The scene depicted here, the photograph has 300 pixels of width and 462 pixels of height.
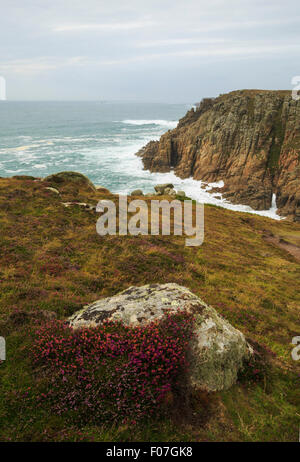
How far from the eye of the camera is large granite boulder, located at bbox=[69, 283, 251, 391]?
7219mm

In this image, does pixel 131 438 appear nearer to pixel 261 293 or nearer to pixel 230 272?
pixel 261 293

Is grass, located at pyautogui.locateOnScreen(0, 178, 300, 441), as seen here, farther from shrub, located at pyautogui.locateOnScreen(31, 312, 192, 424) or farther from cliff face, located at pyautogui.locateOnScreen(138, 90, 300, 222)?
cliff face, located at pyautogui.locateOnScreen(138, 90, 300, 222)

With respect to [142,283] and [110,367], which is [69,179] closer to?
[142,283]

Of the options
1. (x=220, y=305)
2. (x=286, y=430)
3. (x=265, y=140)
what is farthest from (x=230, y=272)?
(x=265, y=140)

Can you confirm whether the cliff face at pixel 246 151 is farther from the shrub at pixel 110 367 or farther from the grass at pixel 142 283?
the shrub at pixel 110 367

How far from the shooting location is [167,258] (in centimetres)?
1891

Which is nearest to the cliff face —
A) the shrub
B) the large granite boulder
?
the large granite boulder

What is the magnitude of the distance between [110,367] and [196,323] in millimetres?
2940

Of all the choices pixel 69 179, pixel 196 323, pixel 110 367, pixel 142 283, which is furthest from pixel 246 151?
pixel 110 367

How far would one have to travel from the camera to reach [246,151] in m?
74.0

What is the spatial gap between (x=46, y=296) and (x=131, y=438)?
23.0 feet

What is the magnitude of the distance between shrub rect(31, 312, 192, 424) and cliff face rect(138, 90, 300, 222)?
56871mm

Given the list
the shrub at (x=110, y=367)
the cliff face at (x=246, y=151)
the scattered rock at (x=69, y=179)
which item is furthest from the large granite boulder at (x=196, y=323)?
the cliff face at (x=246, y=151)

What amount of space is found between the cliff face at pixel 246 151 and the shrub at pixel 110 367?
56871 millimetres
